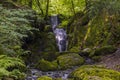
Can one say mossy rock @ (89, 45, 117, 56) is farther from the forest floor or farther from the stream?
the stream

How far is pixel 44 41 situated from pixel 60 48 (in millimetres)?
1495

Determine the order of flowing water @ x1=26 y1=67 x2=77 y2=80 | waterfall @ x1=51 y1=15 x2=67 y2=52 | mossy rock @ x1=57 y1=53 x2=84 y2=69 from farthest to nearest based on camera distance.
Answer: waterfall @ x1=51 y1=15 x2=67 y2=52, mossy rock @ x1=57 y1=53 x2=84 y2=69, flowing water @ x1=26 y1=67 x2=77 y2=80

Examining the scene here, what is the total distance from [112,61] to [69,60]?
242cm

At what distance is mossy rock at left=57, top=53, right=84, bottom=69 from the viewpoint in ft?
40.0

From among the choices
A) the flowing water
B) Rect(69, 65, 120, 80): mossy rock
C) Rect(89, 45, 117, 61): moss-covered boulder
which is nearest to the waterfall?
Rect(89, 45, 117, 61): moss-covered boulder

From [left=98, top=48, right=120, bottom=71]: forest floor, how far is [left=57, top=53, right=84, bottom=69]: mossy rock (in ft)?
4.16

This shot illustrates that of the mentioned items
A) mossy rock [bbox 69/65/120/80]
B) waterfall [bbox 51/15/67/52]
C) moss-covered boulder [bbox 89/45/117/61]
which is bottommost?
waterfall [bbox 51/15/67/52]

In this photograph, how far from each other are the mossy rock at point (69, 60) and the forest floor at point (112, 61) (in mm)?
1269

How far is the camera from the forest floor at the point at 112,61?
1070cm

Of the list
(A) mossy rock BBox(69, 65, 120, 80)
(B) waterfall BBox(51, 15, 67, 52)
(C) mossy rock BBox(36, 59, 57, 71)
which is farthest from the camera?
(B) waterfall BBox(51, 15, 67, 52)

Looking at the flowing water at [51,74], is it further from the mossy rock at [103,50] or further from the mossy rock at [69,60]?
the mossy rock at [103,50]

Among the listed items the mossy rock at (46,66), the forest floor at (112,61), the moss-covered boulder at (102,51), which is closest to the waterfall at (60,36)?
the moss-covered boulder at (102,51)

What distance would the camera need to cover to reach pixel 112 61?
1168 cm

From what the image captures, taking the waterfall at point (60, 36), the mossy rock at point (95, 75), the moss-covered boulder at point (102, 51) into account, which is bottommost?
the waterfall at point (60, 36)
